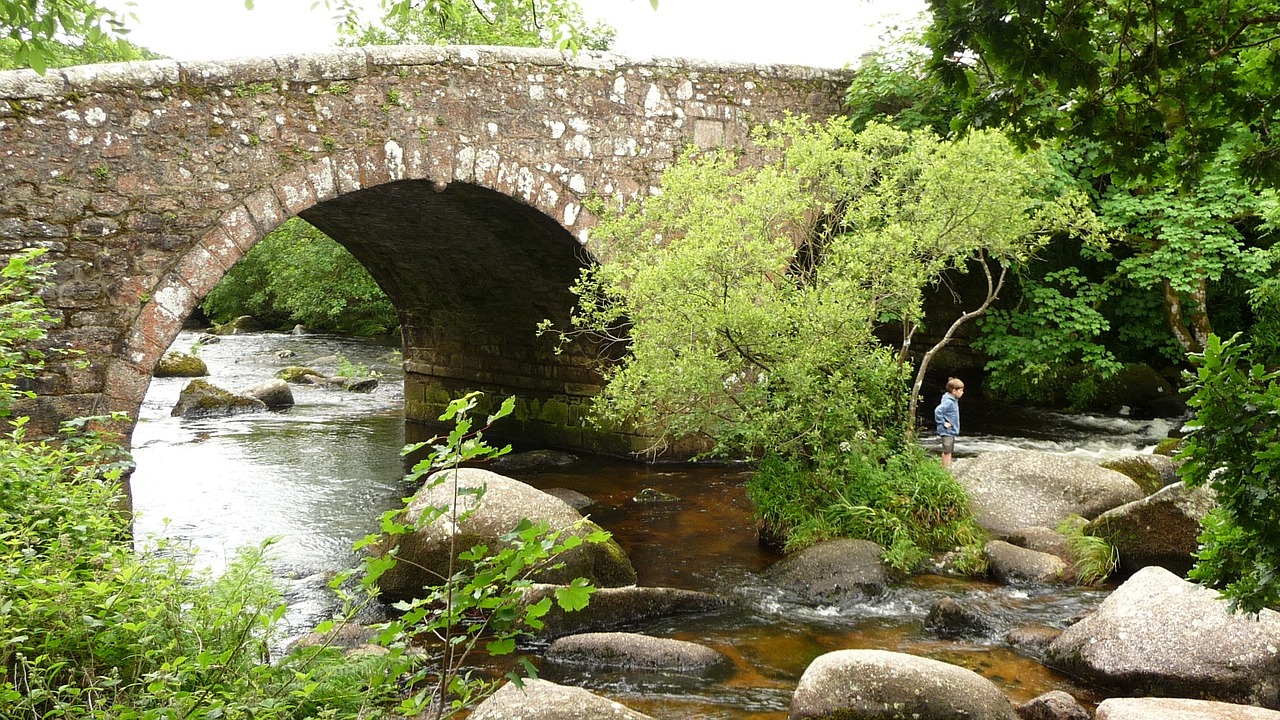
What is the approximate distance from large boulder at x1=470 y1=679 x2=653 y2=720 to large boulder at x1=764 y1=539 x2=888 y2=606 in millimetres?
2833

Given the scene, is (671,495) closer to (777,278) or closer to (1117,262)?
(777,278)

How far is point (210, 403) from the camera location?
15.3m

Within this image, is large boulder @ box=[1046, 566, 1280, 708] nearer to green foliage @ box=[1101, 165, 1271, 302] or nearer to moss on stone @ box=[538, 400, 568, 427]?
green foliage @ box=[1101, 165, 1271, 302]

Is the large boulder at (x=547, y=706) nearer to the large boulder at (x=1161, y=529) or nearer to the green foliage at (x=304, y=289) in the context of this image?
the large boulder at (x=1161, y=529)

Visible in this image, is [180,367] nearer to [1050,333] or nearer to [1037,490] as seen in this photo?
[1050,333]

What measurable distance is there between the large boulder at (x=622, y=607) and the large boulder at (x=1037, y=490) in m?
2.77

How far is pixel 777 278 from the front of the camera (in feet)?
25.8

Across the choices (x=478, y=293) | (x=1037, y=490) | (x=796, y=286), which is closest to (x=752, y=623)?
(x=796, y=286)

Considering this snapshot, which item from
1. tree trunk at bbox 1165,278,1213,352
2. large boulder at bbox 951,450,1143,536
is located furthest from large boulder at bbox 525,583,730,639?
tree trunk at bbox 1165,278,1213,352

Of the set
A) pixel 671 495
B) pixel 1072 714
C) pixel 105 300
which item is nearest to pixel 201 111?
pixel 105 300

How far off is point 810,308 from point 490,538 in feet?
9.33

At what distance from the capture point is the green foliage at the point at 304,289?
77.7 feet

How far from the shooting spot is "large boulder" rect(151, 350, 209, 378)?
19219mm

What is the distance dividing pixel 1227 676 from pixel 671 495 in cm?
567
